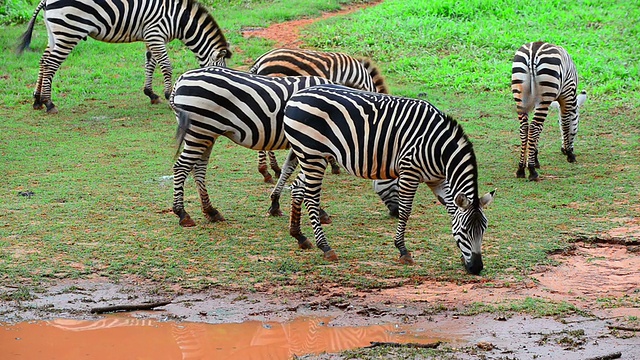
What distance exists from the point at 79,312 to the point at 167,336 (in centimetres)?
89

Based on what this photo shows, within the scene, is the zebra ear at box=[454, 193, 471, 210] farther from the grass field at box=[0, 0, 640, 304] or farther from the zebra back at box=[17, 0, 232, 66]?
the zebra back at box=[17, 0, 232, 66]

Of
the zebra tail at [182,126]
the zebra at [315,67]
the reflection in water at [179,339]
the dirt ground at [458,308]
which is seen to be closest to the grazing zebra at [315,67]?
the zebra at [315,67]

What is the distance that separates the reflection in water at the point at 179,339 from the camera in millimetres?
6410

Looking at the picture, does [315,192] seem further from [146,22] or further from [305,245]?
[146,22]

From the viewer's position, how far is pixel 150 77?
1584cm

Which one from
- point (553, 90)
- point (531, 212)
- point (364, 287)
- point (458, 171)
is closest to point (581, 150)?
point (553, 90)

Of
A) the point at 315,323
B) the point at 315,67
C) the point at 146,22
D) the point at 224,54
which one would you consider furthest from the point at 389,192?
the point at 146,22

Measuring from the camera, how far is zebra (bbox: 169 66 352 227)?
900cm

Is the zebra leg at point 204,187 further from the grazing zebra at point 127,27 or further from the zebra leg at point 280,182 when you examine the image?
the grazing zebra at point 127,27

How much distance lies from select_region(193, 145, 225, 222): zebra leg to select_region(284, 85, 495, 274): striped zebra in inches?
58.2

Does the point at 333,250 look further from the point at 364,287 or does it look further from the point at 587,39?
the point at 587,39

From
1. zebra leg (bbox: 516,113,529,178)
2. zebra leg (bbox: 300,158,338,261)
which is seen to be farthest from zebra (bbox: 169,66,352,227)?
zebra leg (bbox: 516,113,529,178)

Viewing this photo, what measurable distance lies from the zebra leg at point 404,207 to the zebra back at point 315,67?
3.18 metres

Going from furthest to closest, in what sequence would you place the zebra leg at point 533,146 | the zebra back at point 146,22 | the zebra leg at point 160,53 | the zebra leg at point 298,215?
the zebra leg at point 160,53, the zebra back at point 146,22, the zebra leg at point 533,146, the zebra leg at point 298,215
